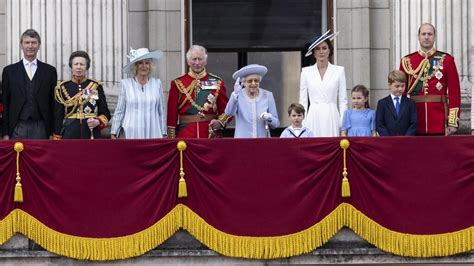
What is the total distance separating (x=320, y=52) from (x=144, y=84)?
1.99 metres

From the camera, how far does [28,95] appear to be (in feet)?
64.6

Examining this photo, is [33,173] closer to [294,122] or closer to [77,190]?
[77,190]

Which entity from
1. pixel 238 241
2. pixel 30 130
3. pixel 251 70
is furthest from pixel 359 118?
pixel 30 130

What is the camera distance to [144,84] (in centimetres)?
1973

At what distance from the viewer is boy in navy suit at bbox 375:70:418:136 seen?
19.5m

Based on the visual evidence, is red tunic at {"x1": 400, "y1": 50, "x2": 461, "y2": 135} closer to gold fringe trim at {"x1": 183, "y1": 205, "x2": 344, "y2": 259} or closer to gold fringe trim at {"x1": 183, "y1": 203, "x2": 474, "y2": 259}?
gold fringe trim at {"x1": 183, "y1": 203, "x2": 474, "y2": 259}

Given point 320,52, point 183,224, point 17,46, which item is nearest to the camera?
point 183,224

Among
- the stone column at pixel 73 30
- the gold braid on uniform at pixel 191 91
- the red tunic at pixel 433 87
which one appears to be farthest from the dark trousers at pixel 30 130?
the red tunic at pixel 433 87

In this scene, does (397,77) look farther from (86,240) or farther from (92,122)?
(86,240)

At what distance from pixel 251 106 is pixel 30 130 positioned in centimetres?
246

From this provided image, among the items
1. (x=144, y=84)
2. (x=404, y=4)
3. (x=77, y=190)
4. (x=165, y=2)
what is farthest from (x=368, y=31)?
(x=77, y=190)

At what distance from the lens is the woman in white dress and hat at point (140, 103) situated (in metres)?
19.7

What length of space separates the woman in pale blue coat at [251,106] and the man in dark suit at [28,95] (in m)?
2.00

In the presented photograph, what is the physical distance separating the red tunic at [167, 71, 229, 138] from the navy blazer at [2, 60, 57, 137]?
1.34m
